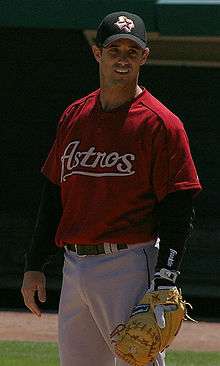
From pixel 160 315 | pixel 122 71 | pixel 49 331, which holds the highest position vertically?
pixel 122 71

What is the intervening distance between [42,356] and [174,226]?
4.55 metres

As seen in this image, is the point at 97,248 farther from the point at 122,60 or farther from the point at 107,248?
the point at 122,60

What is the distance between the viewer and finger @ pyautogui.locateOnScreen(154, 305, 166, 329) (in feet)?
12.6

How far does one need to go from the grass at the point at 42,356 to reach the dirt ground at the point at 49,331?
12.1 inches

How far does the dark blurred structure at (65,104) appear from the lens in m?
12.6

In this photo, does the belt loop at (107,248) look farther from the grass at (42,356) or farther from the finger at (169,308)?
the grass at (42,356)

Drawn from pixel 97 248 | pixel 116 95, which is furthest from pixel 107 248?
pixel 116 95

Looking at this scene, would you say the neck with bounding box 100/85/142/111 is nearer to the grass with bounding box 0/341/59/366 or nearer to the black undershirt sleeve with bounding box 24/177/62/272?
the black undershirt sleeve with bounding box 24/177/62/272

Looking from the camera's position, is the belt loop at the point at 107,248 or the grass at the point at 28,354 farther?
the grass at the point at 28,354

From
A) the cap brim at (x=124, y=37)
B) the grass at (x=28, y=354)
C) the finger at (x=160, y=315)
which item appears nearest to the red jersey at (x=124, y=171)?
the cap brim at (x=124, y=37)

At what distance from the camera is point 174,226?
3.97m

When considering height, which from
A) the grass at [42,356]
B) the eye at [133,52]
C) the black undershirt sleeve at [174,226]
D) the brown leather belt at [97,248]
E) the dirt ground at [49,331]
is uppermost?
the eye at [133,52]

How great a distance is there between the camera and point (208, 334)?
987 cm

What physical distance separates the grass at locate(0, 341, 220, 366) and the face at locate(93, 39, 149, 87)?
13.8 feet
